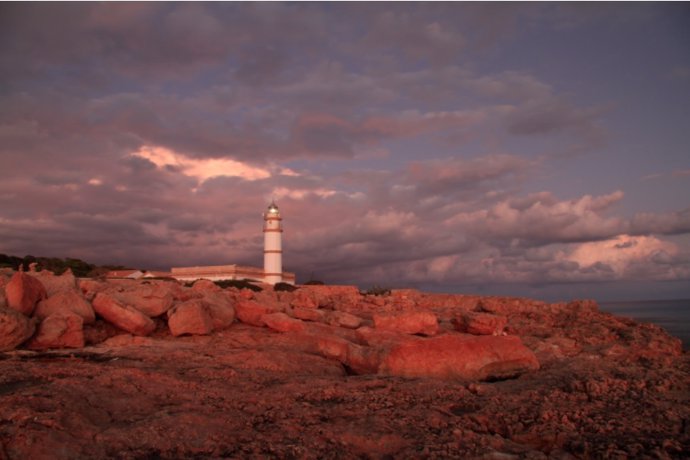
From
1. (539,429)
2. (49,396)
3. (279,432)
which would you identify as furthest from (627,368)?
(49,396)

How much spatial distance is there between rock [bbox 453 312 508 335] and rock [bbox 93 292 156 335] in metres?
7.03

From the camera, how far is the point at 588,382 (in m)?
6.82

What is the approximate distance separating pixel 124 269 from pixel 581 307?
4315 cm

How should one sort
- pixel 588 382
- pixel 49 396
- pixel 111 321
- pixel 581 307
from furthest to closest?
pixel 581 307
pixel 111 321
pixel 588 382
pixel 49 396

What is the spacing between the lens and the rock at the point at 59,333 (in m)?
9.52

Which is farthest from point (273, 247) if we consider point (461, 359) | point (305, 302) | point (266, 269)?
point (461, 359)

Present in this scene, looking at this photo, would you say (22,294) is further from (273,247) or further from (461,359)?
Answer: (273,247)

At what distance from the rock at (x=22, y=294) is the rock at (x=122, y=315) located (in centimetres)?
114

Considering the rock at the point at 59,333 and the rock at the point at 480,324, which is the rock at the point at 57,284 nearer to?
the rock at the point at 59,333

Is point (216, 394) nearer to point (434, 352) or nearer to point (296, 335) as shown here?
point (434, 352)

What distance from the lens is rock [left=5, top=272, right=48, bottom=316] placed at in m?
9.85

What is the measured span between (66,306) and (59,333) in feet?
3.08

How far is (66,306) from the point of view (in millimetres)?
10484

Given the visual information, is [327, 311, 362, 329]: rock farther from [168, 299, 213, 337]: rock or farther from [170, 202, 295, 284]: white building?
[170, 202, 295, 284]: white building
